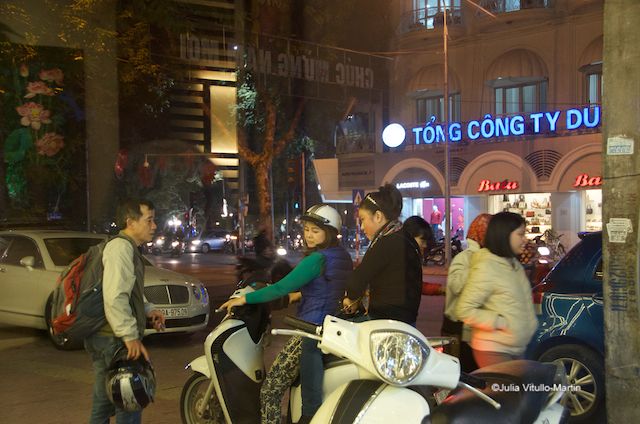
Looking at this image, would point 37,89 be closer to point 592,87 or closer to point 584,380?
point 584,380

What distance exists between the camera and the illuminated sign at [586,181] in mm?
22203

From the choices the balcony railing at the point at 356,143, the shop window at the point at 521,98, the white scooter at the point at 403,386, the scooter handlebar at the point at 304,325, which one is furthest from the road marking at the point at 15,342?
the balcony railing at the point at 356,143

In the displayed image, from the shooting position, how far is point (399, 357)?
8.50ft

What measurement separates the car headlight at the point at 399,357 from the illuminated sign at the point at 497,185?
22765 mm

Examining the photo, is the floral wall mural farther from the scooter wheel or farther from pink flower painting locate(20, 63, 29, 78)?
the scooter wheel

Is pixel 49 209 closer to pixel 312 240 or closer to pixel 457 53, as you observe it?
pixel 312 240

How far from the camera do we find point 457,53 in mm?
25969

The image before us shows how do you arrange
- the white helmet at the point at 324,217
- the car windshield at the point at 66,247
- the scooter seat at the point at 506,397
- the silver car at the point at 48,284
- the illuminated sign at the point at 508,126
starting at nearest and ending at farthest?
the scooter seat at the point at 506,397, the white helmet at the point at 324,217, the silver car at the point at 48,284, the car windshield at the point at 66,247, the illuminated sign at the point at 508,126

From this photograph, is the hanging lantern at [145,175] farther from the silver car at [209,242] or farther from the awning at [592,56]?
the silver car at [209,242]

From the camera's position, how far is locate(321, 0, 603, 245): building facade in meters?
22.9

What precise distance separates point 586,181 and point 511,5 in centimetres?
712

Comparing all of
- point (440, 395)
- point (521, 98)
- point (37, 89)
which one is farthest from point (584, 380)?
point (521, 98)

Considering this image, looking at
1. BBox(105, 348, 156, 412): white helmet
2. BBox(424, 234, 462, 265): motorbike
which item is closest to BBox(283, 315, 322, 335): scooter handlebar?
BBox(105, 348, 156, 412): white helmet

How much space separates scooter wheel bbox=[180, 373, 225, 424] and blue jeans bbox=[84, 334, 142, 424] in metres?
0.67
